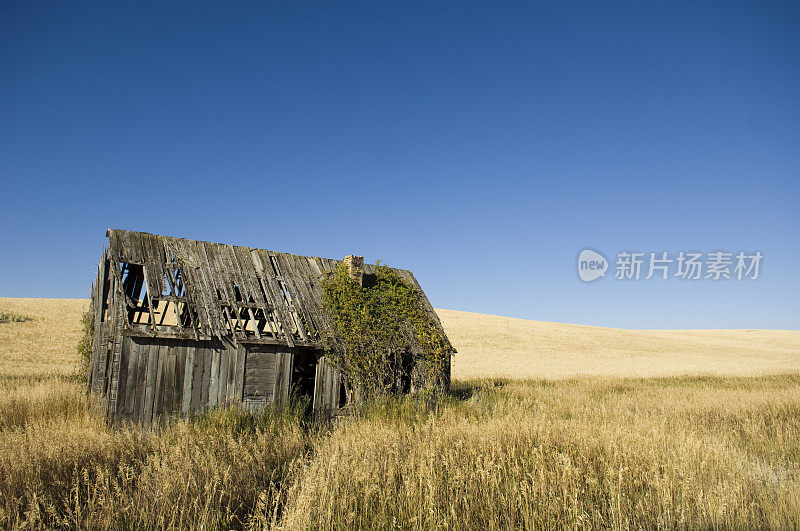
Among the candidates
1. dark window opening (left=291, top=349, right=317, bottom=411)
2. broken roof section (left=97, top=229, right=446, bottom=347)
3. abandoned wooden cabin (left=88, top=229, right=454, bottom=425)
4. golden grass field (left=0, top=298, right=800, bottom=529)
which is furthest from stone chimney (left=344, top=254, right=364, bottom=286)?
golden grass field (left=0, top=298, right=800, bottom=529)

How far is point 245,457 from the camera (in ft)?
18.9

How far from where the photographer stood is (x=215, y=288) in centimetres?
1212

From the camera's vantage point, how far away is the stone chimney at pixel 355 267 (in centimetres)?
1396

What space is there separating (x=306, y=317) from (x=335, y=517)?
8.52 metres

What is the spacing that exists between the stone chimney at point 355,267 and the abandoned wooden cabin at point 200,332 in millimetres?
36

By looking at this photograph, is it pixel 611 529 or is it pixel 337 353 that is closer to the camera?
pixel 611 529

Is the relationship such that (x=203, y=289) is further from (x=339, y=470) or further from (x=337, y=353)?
(x=339, y=470)

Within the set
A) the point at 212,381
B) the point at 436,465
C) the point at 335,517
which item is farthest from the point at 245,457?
the point at 212,381

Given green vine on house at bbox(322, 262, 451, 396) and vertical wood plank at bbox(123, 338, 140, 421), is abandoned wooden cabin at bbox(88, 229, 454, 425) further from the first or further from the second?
green vine on house at bbox(322, 262, 451, 396)

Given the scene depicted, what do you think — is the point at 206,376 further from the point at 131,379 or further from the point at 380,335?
the point at 380,335

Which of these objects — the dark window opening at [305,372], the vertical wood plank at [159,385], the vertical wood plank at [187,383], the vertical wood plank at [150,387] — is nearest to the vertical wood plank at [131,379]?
the vertical wood plank at [150,387]

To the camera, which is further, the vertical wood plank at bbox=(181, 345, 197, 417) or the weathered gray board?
the vertical wood plank at bbox=(181, 345, 197, 417)

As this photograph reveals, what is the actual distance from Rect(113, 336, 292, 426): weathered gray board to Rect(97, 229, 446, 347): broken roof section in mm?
362

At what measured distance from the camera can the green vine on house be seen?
40.5 ft
